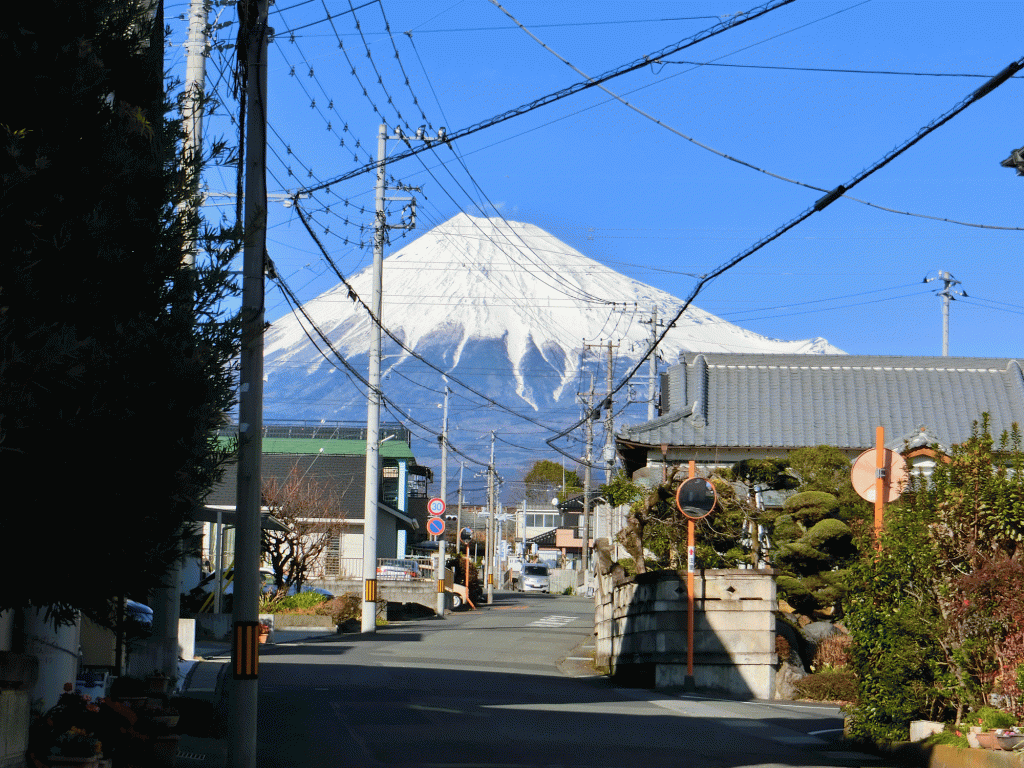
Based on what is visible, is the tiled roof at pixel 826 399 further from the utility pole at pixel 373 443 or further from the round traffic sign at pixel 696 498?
the round traffic sign at pixel 696 498

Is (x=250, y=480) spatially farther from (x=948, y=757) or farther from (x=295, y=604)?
(x=295, y=604)

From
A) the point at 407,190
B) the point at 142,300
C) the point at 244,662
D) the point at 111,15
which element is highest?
the point at 407,190

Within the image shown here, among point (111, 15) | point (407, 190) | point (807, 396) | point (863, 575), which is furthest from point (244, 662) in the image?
point (407, 190)

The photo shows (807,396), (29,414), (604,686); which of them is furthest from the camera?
(807,396)

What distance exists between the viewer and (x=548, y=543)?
101250mm

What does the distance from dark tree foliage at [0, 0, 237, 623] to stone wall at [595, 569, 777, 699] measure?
1068 centimetres

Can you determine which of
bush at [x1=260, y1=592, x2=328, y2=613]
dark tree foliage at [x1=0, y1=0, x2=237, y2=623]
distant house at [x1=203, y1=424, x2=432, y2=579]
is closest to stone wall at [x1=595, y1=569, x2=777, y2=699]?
dark tree foliage at [x1=0, y1=0, x2=237, y2=623]

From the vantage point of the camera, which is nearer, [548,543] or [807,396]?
[807,396]

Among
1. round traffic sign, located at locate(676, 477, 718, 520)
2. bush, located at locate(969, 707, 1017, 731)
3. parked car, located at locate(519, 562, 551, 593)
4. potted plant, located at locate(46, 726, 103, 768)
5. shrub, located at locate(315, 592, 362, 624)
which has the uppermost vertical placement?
round traffic sign, located at locate(676, 477, 718, 520)

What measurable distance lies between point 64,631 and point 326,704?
4696 millimetres

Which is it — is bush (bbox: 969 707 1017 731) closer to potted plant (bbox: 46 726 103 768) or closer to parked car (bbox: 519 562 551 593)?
potted plant (bbox: 46 726 103 768)

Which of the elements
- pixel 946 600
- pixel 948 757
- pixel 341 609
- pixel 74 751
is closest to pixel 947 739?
pixel 948 757

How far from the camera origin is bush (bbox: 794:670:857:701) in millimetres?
15266

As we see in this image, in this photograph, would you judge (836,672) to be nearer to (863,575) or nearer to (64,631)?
(863,575)
